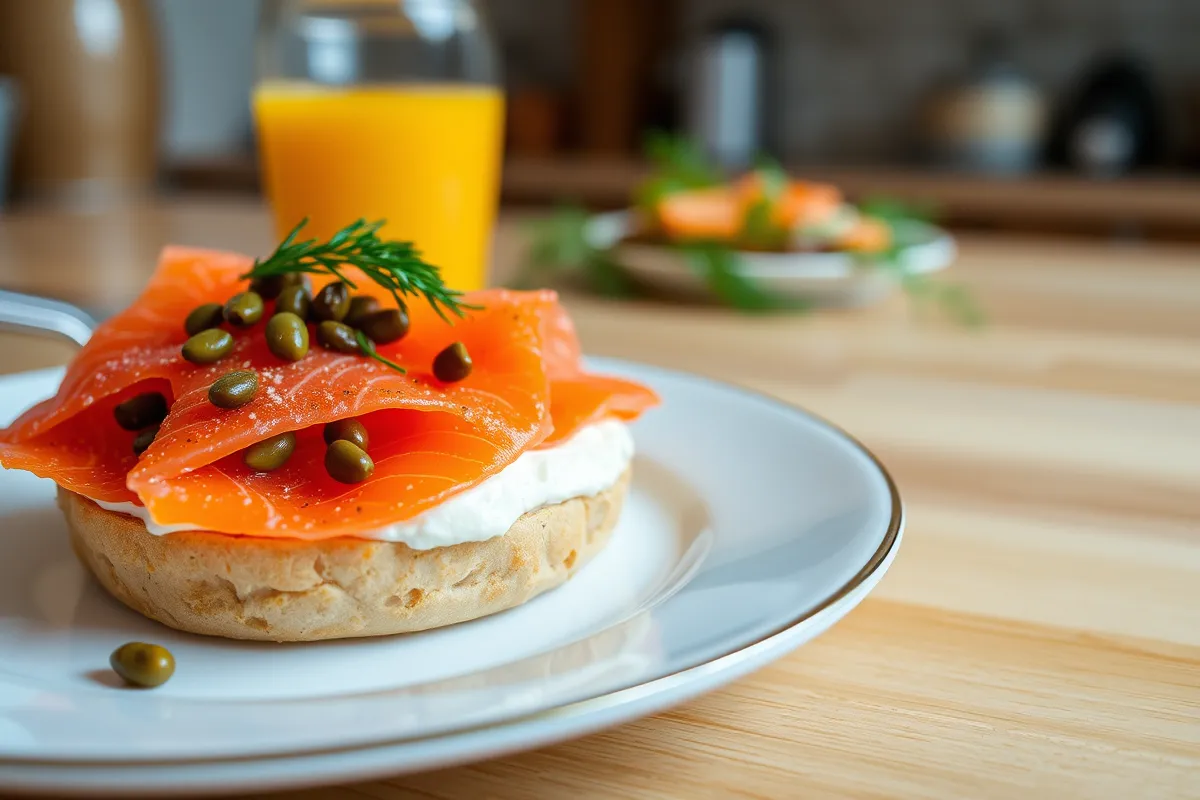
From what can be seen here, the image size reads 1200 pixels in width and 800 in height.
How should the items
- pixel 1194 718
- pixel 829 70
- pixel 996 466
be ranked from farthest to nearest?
pixel 829 70 → pixel 996 466 → pixel 1194 718

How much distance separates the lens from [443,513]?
82 cm

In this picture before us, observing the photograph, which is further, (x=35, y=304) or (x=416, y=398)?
(x=35, y=304)

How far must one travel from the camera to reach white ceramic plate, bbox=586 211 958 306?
2111 millimetres

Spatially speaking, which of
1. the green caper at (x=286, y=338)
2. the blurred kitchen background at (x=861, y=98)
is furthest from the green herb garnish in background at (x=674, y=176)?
the blurred kitchen background at (x=861, y=98)

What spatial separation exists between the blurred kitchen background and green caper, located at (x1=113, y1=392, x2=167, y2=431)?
4177 millimetres

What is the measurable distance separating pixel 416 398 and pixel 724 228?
159 cm

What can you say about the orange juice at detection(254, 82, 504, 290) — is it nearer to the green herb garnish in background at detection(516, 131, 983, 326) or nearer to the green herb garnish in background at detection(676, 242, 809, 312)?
the green herb garnish in background at detection(516, 131, 983, 326)

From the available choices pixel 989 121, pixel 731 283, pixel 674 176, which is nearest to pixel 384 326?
pixel 731 283

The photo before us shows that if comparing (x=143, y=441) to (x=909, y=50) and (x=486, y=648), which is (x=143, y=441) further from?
(x=909, y=50)

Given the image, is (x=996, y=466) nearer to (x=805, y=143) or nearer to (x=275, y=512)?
(x=275, y=512)

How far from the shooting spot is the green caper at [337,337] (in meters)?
0.90

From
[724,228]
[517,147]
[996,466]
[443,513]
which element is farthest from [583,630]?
[517,147]

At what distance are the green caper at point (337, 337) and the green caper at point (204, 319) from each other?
0.09 metres

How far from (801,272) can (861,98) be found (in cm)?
427
